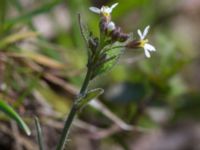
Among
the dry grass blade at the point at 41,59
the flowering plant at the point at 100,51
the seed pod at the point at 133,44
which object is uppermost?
the dry grass blade at the point at 41,59

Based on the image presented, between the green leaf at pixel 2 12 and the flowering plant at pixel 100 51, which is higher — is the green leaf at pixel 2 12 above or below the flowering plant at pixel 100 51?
above

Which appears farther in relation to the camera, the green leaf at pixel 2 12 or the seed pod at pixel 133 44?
the green leaf at pixel 2 12

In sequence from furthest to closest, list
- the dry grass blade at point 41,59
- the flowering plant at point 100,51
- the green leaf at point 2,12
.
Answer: the dry grass blade at point 41,59
the green leaf at point 2,12
the flowering plant at point 100,51

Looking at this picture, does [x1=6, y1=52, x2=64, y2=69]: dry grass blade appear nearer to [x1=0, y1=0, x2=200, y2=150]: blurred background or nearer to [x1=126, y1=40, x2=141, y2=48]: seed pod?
[x1=0, y1=0, x2=200, y2=150]: blurred background

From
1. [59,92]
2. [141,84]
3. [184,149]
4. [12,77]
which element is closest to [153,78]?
[141,84]

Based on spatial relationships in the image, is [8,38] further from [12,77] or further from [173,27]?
[173,27]

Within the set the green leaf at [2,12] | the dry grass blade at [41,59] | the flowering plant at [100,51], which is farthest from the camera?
the dry grass blade at [41,59]

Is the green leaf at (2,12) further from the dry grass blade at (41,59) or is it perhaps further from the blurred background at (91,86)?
the dry grass blade at (41,59)

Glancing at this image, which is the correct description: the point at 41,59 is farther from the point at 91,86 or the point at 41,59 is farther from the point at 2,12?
the point at 91,86

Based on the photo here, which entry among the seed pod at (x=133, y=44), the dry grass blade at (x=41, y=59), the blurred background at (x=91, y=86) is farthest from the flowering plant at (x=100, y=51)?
the dry grass blade at (x=41, y=59)
